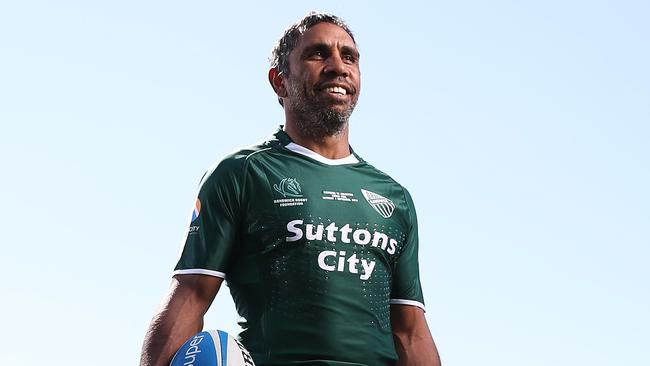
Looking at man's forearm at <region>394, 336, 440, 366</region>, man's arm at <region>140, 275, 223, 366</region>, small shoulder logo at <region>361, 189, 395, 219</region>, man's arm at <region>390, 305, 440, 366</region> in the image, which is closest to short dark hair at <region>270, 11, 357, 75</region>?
small shoulder logo at <region>361, 189, 395, 219</region>

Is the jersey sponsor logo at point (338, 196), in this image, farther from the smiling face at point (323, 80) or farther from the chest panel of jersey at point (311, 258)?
the smiling face at point (323, 80)

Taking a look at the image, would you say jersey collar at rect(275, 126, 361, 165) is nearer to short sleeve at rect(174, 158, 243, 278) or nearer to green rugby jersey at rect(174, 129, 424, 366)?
green rugby jersey at rect(174, 129, 424, 366)

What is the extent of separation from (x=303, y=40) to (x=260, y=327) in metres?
2.00

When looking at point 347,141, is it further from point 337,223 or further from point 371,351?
point 371,351

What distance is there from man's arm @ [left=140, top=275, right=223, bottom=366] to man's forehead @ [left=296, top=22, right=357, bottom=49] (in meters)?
1.75

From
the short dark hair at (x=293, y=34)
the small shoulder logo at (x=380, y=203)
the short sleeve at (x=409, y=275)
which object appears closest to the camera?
the small shoulder logo at (x=380, y=203)

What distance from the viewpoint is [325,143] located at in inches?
268

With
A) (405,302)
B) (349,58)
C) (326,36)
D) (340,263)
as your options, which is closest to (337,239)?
(340,263)

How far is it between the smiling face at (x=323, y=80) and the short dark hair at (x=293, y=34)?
0.05m

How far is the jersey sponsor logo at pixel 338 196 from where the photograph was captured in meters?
6.46

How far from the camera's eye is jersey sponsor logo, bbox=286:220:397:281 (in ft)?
20.4

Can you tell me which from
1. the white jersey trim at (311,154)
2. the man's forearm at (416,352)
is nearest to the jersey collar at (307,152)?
the white jersey trim at (311,154)

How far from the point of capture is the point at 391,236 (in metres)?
6.60

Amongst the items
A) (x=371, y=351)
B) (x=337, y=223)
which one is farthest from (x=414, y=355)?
(x=337, y=223)
